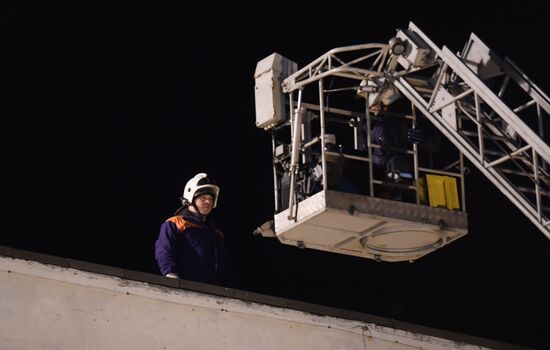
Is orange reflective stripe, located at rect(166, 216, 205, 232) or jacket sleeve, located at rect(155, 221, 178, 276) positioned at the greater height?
orange reflective stripe, located at rect(166, 216, 205, 232)

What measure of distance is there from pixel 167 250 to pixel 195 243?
1.15 ft

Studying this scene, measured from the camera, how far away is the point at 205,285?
1123cm

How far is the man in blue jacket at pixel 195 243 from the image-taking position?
1227 centimetres

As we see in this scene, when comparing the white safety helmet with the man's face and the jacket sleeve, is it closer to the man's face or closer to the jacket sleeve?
the man's face

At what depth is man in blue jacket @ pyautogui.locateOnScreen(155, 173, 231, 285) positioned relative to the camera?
→ 483 inches

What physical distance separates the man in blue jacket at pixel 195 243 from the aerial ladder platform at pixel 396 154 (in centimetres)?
67

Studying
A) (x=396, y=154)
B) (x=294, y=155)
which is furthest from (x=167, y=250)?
(x=396, y=154)

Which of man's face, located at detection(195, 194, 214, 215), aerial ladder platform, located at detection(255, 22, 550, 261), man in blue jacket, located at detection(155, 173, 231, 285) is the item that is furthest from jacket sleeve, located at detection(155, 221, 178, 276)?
aerial ladder platform, located at detection(255, 22, 550, 261)

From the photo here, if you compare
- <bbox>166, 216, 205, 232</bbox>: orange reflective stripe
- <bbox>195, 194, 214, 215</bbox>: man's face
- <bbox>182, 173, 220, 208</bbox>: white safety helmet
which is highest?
<bbox>182, 173, 220, 208</bbox>: white safety helmet

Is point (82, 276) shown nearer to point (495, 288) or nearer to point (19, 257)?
point (19, 257)

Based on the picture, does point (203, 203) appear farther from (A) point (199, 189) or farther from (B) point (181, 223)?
(B) point (181, 223)

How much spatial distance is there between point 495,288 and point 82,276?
7.88 meters

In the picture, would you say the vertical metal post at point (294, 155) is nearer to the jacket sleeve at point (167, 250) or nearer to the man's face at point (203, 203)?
the man's face at point (203, 203)

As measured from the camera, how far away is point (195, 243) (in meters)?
12.4
